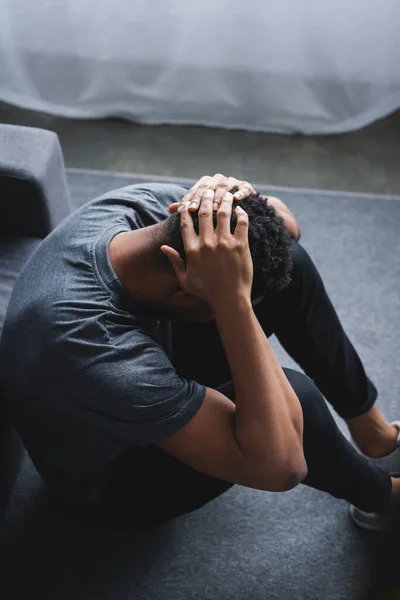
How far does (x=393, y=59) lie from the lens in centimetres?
219

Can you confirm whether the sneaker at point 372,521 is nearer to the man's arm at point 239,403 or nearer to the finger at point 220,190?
the man's arm at point 239,403

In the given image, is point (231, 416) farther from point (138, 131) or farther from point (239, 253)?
point (138, 131)

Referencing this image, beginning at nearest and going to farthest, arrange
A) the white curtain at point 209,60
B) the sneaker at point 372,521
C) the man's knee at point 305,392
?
the man's knee at point 305,392 → the sneaker at point 372,521 → the white curtain at point 209,60

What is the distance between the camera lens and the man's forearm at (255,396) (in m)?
1.03

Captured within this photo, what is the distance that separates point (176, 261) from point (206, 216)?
0.07 meters

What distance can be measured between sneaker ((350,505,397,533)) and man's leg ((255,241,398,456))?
119 millimetres

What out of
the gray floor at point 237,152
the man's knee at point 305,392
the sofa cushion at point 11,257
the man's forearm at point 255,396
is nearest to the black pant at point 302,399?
the man's knee at point 305,392

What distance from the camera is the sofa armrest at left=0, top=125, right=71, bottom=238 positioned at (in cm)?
146

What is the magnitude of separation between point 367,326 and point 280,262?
2.68ft

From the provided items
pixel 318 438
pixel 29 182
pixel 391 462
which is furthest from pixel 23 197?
pixel 391 462

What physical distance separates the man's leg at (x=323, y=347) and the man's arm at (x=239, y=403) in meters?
0.23

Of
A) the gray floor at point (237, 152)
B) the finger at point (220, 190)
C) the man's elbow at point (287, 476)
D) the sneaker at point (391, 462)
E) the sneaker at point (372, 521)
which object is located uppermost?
the finger at point (220, 190)

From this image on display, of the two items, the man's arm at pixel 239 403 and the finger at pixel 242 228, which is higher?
the finger at pixel 242 228

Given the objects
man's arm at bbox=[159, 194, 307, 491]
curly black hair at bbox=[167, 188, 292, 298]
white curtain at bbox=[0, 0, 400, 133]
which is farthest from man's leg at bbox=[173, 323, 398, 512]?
white curtain at bbox=[0, 0, 400, 133]
